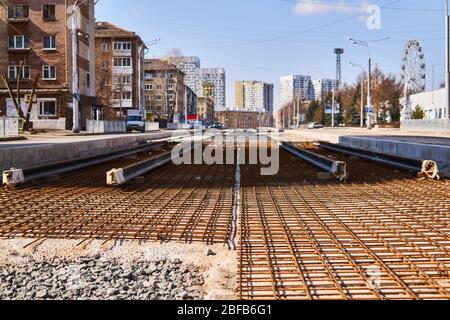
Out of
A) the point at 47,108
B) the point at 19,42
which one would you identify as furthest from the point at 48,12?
the point at 47,108

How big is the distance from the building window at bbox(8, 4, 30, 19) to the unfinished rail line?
47391 mm

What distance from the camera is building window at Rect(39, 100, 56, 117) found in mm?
55094

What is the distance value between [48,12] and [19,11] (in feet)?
9.62

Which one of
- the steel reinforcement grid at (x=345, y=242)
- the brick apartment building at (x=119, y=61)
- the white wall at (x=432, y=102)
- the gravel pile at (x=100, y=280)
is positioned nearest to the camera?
the gravel pile at (x=100, y=280)

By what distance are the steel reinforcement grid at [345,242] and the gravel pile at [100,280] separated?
59 centimetres

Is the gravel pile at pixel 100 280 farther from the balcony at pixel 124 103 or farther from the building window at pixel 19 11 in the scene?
the balcony at pixel 124 103

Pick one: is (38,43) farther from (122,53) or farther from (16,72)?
(122,53)

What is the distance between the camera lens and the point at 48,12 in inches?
2227

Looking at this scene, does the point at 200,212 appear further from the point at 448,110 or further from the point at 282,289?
the point at 448,110

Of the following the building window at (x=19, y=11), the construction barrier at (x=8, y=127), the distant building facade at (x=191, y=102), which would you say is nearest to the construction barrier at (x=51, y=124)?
the building window at (x=19, y=11)

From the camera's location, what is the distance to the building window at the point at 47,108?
55094 mm

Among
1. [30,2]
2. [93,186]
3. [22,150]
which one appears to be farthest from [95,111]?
[93,186]

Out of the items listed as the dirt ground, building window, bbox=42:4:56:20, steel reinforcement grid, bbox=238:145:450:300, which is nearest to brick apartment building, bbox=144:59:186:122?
building window, bbox=42:4:56:20

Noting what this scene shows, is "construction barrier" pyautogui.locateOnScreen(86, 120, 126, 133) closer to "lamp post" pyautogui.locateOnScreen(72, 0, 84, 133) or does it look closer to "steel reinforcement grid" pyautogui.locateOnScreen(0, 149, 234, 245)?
"lamp post" pyautogui.locateOnScreen(72, 0, 84, 133)
